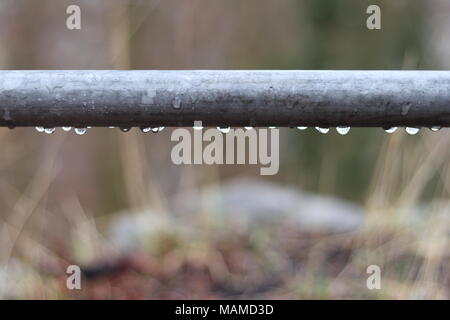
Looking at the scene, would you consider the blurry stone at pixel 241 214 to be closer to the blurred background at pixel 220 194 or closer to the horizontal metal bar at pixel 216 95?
the blurred background at pixel 220 194

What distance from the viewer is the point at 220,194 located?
2.45 metres

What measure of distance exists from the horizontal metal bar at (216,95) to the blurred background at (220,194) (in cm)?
124

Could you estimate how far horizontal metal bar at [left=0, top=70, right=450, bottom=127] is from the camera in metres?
0.54

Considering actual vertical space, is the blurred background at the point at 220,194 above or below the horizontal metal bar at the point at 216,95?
above

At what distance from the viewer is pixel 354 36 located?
152 inches

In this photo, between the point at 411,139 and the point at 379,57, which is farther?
the point at 379,57

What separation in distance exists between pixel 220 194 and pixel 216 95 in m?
1.92

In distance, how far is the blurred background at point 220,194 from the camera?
184 cm

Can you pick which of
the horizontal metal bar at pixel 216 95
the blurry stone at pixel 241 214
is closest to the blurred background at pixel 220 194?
the blurry stone at pixel 241 214

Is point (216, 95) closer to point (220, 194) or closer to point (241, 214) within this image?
point (241, 214)

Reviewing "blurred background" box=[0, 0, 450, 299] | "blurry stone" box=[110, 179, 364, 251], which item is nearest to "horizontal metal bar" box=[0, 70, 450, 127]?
"blurred background" box=[0, 0, 450, 299]
